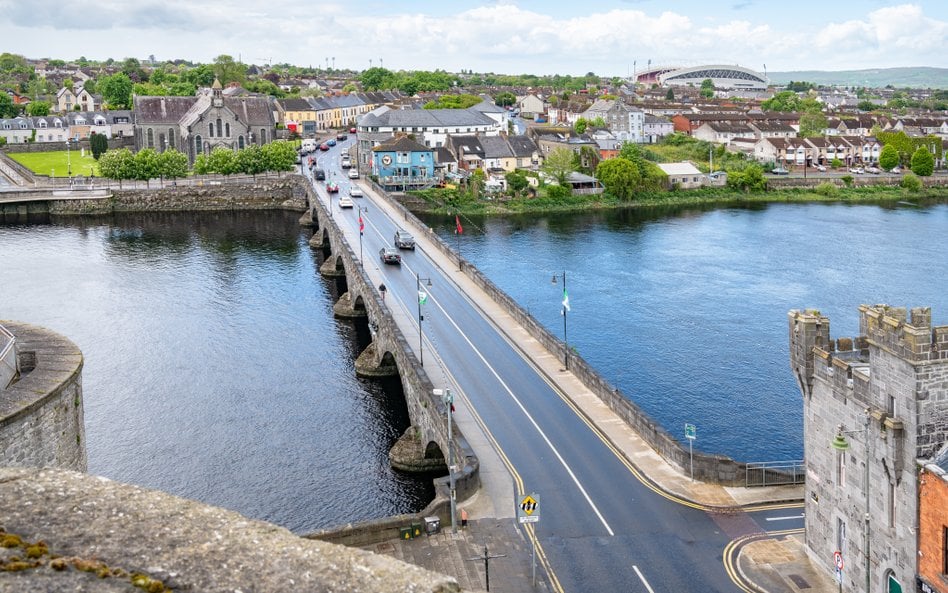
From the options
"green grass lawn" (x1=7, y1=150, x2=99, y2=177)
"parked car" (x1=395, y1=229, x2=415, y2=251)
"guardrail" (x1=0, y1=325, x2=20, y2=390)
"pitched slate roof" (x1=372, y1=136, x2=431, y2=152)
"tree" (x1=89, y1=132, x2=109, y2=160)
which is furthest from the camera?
"tree" (x1=89, y1=132, x2=109, y2=160)

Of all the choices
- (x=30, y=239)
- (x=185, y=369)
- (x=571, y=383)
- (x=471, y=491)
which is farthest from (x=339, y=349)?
(x=30, y=239)

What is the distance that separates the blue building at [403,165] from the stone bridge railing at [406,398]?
2103 inches

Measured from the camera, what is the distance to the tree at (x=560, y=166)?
14100 centimetres

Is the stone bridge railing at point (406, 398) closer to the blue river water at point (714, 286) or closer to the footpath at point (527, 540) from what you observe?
the footpath at point (527, 540)

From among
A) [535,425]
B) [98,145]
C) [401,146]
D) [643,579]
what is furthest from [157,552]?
[98,145]

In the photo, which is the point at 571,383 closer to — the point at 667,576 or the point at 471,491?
the point at 471,491

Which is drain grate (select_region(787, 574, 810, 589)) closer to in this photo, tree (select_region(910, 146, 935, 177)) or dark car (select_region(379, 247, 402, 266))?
dark car (select_region(379, 247, 402, 266))

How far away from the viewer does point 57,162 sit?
159875 mm

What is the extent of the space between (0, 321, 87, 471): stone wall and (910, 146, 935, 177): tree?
145940 millimetres

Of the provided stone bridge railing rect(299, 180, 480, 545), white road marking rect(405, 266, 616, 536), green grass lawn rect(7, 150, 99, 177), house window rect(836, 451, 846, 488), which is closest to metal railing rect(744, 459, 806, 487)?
white road marking rect(405, 266, 616, 536)

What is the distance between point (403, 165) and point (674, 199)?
37824mm

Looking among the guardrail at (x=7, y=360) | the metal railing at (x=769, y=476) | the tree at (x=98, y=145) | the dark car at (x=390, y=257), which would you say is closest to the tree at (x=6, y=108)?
the tree at (x=98, y=145)

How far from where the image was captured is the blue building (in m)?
138

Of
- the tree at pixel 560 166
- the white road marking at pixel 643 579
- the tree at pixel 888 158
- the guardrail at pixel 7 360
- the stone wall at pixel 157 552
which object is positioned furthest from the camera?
the tree at pixel 888 158
